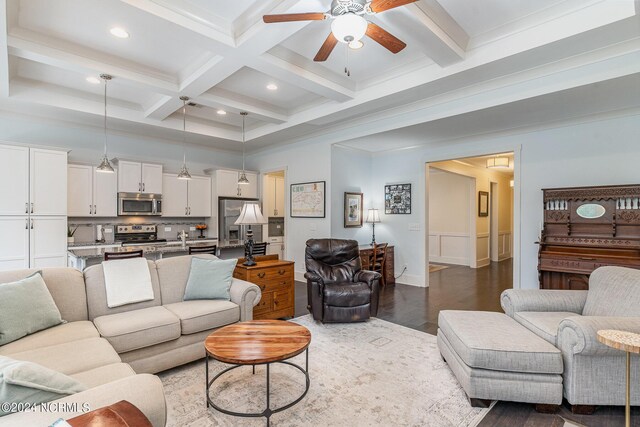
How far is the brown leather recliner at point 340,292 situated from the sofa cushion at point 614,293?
2.04 m

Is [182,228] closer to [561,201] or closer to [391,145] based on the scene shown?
[391,145]

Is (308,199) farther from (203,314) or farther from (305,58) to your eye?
(203,314)

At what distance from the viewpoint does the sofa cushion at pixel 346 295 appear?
Answer: 377 cm

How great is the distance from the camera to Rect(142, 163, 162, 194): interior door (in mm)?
5773

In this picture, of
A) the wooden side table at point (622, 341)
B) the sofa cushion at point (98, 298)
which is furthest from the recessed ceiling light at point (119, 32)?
the wooden side table at point (622, 341)

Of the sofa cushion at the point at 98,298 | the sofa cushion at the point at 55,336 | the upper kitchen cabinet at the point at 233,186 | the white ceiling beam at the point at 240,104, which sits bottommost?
the sofa cushion at the point at 55,336

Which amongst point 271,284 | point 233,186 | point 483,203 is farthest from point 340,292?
point 483,203

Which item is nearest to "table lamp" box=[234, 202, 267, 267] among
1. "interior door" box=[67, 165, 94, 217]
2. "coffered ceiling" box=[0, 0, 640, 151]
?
"coffered ceiling" box=[0, 0, 640, 151]

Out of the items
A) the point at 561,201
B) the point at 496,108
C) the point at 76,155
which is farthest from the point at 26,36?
the point at 561,201

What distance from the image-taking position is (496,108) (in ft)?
12.3

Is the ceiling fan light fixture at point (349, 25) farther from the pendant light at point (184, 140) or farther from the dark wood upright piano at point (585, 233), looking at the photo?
A: the dark wood upright piano at point (585, 233)

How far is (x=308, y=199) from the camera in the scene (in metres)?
6.02

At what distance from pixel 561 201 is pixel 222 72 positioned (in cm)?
460

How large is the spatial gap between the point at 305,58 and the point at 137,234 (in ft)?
14.9
